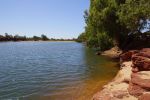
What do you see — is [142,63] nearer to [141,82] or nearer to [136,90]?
[141,82]

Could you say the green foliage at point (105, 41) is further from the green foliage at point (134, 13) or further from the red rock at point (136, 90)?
the red rock at point (136, 90)

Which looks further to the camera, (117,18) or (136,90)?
(117,18)

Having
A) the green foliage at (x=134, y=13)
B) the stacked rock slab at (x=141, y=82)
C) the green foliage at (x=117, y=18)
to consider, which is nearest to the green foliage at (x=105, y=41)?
the green foliage at (x=117, y=18)

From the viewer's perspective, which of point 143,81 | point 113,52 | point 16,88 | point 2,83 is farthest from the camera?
point 113,52

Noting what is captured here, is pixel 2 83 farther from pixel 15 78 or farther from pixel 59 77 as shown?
pixel 59 77

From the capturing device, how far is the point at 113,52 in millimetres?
45188

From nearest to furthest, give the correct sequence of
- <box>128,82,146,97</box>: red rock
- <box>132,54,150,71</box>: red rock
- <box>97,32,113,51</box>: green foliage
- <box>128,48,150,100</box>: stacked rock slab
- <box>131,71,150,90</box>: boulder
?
<box>128,48,150,100</box>: stacked rock slab, <box>128,82,146,97</box>: red rock, <box>131,71,150,90</box>: boulder, <box>132,54,150,71</box>: red rock, <box>97,32,113,51</box>: green foliage

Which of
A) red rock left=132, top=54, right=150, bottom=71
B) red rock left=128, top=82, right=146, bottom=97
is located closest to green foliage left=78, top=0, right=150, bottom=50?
red rock left=132, top=54, right=150, bottom=71

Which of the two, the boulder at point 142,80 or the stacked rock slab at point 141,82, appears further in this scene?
the boulder at point 142,80

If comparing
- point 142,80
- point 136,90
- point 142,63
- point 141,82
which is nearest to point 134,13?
point 142,63

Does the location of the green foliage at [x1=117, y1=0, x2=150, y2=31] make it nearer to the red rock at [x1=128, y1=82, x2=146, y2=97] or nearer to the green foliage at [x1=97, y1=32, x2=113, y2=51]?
the green foliage at [x1=97, y1=32, x2=113, y2=51]

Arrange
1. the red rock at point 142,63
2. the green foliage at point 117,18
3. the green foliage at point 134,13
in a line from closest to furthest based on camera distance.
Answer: the red rock at point 142,63
the green foliage at point 134,13
the green foliage at point 117,18

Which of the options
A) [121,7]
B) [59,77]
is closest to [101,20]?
[121,7]

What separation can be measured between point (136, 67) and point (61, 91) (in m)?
5.48
